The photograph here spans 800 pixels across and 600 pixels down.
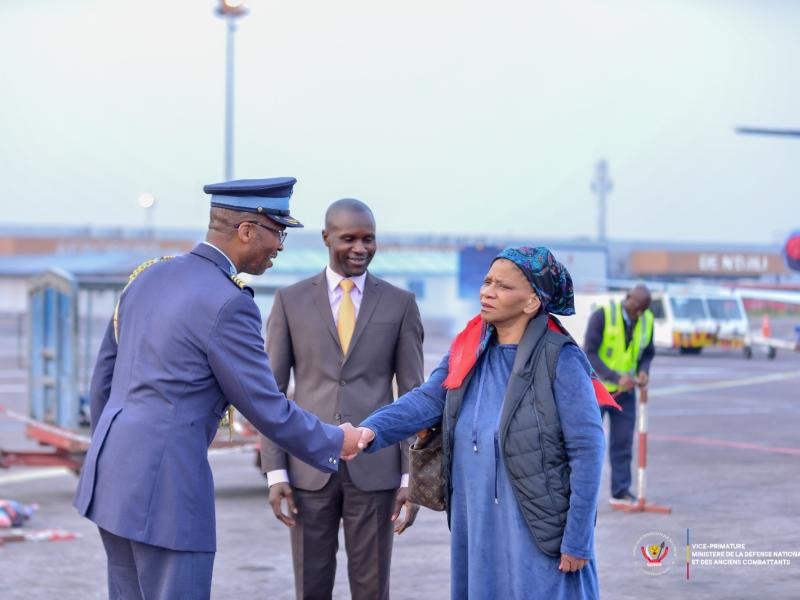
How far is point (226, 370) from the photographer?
405 centimetres

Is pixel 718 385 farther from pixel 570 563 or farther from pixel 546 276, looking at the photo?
pixel 570 563

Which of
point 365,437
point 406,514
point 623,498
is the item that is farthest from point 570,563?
point 623,498

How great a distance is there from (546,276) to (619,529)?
5862 millimetres

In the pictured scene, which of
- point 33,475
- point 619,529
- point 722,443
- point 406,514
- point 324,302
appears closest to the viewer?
point 406,514

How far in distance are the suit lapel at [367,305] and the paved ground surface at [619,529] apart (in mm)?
2696

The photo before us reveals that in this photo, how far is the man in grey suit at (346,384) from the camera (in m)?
5.35

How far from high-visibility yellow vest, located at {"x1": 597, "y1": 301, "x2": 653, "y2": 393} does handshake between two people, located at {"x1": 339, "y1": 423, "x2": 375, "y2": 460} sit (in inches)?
265

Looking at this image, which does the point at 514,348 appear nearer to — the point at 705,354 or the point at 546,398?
the point at 546,398

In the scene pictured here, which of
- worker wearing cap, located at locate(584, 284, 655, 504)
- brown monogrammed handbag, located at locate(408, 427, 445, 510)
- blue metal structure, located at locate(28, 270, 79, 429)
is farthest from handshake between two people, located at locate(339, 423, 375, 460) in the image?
blue metal structure, located at locate(28, 270, 79, 429)

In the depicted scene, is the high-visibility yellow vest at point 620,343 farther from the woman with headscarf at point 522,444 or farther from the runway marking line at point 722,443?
the woman with headscarf at point 522,444

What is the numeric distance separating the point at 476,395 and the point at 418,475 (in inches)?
18.2

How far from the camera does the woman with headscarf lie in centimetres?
423

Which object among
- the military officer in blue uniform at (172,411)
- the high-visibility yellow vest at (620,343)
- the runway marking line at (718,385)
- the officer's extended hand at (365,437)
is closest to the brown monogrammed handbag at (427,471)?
the officer's extended hand at (365,437)

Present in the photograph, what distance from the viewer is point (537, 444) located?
13.9 ft
